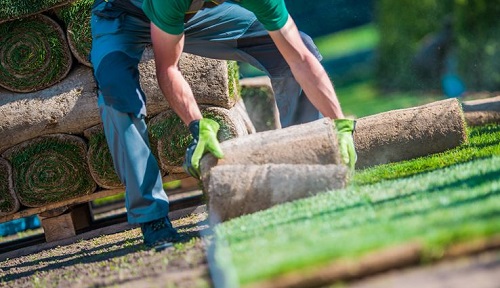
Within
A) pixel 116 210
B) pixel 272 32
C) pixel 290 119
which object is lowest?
pixel 116 210

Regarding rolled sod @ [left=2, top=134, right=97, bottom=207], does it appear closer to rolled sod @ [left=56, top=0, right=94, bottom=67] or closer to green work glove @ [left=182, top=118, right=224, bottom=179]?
rolled sod @ [left=56, top=0, right=94, bottom=67]

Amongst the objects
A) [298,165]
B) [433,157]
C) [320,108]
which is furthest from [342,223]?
[433,157]

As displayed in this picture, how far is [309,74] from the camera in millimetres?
5652

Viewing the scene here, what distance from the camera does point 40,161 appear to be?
680cm

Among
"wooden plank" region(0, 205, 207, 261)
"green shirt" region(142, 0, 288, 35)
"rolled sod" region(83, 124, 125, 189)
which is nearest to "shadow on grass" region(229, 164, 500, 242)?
"green shirt" region(142, 0, 288, 35)

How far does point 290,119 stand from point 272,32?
759 millimetres

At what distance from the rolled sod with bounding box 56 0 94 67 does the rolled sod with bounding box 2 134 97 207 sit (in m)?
0.66

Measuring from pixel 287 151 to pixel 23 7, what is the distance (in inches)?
95.4

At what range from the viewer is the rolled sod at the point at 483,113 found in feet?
25.7

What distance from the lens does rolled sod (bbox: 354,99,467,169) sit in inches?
255

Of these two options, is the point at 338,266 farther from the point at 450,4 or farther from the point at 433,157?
the point at 450,4

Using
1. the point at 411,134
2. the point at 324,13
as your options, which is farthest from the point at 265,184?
the point at 324,13

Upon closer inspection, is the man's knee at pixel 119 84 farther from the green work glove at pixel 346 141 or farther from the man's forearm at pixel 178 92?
the green work glove at pixel 346 141

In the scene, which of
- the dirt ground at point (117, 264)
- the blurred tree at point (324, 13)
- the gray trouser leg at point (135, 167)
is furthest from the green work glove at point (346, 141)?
the blurred tree at point (324, 13)
